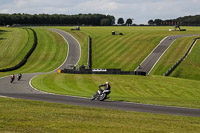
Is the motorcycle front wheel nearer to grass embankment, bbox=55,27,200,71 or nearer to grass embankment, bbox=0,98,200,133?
grass embankment, bbox=0,98,200,133

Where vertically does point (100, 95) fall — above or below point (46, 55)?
above

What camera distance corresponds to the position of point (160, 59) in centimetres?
8088

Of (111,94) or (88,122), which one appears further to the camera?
(111,94)

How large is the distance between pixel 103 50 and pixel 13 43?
31318mm

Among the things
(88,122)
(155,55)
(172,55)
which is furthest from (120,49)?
(88,122)

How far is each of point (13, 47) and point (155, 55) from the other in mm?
44749

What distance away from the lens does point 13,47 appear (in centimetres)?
9925

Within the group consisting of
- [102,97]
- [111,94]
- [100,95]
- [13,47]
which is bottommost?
[111,94]

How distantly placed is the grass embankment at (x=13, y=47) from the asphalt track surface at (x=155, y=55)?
33224mm

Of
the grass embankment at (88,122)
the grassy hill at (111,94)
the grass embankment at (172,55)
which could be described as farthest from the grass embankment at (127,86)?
the grass embankment at (88,122)

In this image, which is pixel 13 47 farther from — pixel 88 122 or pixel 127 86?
pixel 88 122

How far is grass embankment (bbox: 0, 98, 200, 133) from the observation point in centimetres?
1556

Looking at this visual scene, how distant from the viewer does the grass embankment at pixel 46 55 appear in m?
80.8

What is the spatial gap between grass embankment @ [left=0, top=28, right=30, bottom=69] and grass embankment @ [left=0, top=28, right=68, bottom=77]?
141 centimetres
